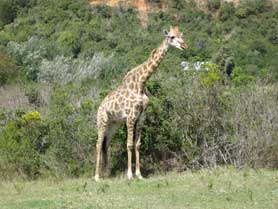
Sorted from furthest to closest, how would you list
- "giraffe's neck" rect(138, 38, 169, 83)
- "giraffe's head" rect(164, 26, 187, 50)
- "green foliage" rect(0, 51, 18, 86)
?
"green foliage" rect(0, 51, 18, 86) < "giraffe's neck" rect(138, 38, 169, 83) < "giraffe's head" rect(164, 26, 187, 50)

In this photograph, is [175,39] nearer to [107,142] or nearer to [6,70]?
[107,142]

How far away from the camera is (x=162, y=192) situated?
1019 centimetres

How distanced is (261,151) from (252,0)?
4023 cm

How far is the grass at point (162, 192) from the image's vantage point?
920 centimetres

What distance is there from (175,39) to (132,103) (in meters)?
1.41

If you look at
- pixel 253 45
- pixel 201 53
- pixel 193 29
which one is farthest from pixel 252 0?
pixel 201 53

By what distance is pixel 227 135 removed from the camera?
43.8ft

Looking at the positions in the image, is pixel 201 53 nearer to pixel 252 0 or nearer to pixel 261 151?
pixel 252 0

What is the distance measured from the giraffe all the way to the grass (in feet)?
2.53

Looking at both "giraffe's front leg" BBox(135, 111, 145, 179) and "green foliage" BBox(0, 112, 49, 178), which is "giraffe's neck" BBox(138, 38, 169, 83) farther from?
"green foliage" BBox(0, 112, 49, 178)

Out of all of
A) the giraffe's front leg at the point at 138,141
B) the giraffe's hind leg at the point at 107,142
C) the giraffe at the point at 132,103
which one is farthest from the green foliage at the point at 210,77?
the giraffe's hind leg at the point at 107,142

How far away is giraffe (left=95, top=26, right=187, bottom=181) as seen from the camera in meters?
12.0

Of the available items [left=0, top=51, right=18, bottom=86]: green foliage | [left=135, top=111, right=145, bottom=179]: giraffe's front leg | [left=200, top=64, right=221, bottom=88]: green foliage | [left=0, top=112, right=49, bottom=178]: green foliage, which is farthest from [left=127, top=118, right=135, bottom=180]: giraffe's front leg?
[left=0, top=51, right=18, bottom=86]: green foliage

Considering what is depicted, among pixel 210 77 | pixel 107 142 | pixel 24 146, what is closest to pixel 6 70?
pixel 24 146
